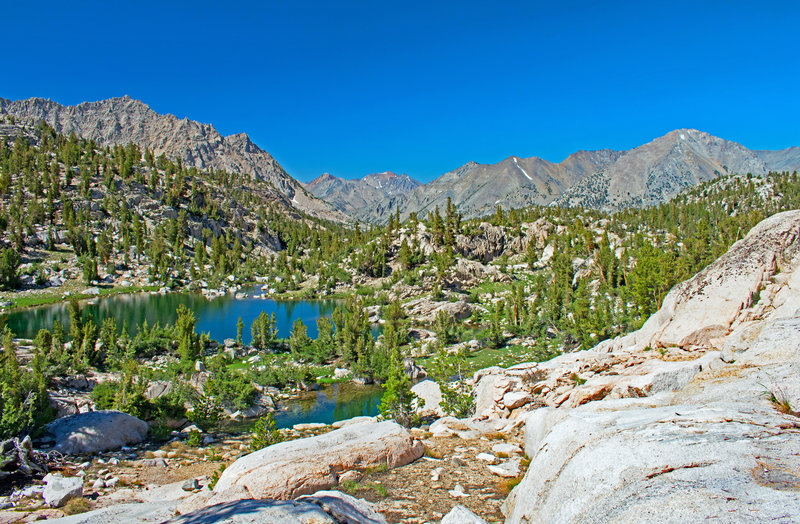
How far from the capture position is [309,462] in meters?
10.7

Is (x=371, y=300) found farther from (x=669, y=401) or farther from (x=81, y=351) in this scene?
(x=669, y=401)

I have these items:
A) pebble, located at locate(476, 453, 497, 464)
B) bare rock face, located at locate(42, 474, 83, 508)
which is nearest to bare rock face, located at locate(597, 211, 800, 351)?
pebble, located at locate(476, 453, 497, 464)

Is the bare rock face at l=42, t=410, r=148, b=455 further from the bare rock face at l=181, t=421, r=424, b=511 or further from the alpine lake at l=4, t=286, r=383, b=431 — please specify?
the bare rock face at l=181, t=421, r=424, b=511

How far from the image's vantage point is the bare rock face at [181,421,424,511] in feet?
32.3

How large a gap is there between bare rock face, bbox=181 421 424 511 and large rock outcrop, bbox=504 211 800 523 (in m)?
4.05

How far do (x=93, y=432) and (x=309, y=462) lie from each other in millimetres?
11647

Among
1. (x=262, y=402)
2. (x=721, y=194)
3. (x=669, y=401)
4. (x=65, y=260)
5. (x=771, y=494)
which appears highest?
(x=721, y=194)

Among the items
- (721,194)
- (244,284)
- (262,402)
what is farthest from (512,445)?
(721,194)

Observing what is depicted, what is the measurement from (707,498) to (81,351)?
42.3m

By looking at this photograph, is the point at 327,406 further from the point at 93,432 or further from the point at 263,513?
the point at 263,513

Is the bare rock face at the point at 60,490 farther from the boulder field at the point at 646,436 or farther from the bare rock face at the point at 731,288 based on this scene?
the bare rock face at the point at 731,288

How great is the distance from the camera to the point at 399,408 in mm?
19656

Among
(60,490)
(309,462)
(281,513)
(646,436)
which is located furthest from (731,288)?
(60,490)

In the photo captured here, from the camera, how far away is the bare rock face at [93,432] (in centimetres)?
1598
